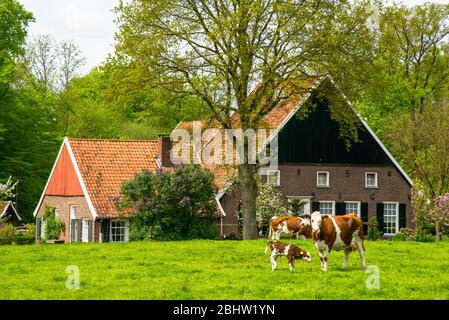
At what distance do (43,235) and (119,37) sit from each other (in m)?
16.9

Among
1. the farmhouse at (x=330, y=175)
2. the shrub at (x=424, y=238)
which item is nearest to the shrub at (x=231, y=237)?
the farmhouse at (x=330, y=175)

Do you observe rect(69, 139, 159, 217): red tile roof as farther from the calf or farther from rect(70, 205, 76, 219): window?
the calf

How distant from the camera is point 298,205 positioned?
156ft

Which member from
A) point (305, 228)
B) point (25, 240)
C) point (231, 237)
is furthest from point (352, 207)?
point (25, 240)

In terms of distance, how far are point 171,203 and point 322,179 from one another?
45.0 ft

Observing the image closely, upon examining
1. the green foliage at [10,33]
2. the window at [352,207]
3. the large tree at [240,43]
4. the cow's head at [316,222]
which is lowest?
the cow's head at [316,222]

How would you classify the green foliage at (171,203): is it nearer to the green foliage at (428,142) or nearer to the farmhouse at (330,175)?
the farmhouse at (330,175)

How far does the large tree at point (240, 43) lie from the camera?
35688 mm

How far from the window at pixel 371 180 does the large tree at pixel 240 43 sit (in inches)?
577

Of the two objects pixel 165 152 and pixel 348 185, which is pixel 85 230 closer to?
pixel 165 152
